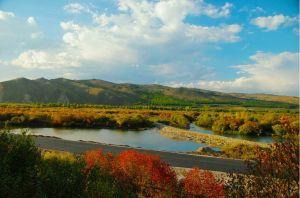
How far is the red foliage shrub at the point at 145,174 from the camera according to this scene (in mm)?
18734

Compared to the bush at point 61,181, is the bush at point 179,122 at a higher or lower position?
lower

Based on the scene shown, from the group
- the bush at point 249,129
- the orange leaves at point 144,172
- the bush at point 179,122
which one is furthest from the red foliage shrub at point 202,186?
the bush at point 179,122

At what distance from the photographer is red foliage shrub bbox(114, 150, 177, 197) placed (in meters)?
18.7

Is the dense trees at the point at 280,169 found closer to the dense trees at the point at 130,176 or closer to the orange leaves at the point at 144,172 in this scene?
the dense trees at the point at 130,176

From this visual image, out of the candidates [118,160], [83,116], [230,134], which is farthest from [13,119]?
[118,160]

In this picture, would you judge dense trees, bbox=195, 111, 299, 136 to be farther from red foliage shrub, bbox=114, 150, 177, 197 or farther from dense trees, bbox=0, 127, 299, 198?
dense trees, bbox=0, 127, 299, 198

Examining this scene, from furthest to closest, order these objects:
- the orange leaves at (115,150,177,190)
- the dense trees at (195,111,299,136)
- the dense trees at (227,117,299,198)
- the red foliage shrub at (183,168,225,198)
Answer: the dense trees at (195,111,299,136) < the orange leaves at (115,150,177,190) < the red foliage shrub at (183,168,225,198) < the dense trees at (227,117,299,198)

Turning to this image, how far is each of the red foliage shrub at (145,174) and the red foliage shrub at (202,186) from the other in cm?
95

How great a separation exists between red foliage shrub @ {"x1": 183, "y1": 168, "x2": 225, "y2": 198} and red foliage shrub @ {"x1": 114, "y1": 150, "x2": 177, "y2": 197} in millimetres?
949

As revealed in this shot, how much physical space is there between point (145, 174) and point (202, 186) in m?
3.23

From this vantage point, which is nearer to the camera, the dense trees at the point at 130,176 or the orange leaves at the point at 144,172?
the dense trees at the point at 130,176

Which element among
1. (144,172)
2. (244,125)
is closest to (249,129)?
(244,125)

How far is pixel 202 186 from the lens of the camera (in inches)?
683

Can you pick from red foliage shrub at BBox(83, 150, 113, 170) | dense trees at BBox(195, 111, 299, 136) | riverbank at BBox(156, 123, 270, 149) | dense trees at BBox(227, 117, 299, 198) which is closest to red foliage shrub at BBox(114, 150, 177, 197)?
red foliage shrub at BBox(83, 150, 113, 170)
